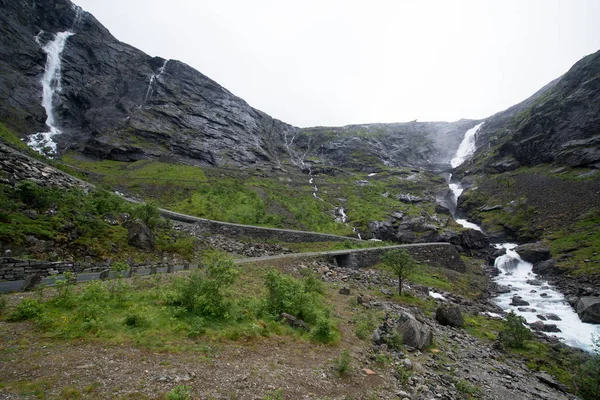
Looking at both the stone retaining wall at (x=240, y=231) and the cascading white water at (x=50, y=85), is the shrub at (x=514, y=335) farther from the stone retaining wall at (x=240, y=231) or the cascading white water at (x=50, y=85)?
the cascading white water at (x=50, y=85)

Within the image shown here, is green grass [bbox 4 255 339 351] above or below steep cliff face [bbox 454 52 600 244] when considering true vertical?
below

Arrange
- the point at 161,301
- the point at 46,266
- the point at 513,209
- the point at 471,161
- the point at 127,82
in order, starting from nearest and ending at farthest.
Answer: the point at 161,301
the point at 46,266
the point at 513,209
the point at 127,82
the point at 471,161

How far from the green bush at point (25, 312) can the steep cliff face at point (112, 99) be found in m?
63.4

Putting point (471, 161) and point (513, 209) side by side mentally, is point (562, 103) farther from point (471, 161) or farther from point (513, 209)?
point (513, 209)

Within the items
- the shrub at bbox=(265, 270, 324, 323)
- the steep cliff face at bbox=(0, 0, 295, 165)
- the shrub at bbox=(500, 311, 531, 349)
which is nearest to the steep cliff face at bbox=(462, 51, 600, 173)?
the shrub at bbox=(500, 311, 531, 349)

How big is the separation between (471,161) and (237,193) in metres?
95.4

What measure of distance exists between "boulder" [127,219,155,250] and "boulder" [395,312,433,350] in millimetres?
17389

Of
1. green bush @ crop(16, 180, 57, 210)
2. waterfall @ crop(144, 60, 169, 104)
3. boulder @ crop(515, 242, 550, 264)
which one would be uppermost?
waterfall @ crop(144, 60, 169, 104)

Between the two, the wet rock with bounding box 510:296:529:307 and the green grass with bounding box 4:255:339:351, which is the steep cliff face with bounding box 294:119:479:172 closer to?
the wet rock with bounding box 510:296:529:307

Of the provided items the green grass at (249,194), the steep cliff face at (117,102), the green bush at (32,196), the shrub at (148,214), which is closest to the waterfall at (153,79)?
the steep cliff face at (117,102)

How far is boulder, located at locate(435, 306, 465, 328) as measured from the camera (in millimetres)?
18859

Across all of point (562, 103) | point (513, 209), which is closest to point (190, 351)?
point (513, 209)

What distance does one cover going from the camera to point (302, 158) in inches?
4712

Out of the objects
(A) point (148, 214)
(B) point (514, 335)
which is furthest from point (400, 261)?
(A) point (148, 214)
